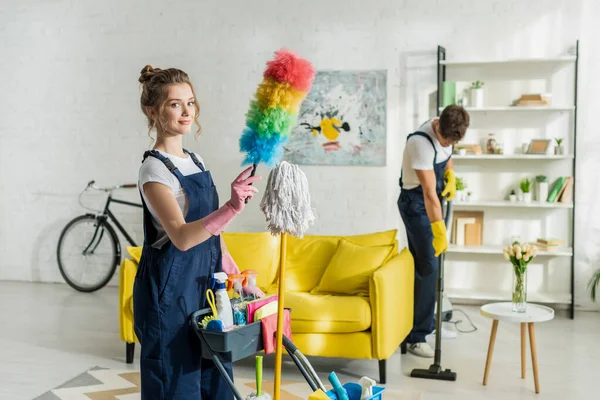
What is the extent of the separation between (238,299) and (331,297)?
1.97 meters

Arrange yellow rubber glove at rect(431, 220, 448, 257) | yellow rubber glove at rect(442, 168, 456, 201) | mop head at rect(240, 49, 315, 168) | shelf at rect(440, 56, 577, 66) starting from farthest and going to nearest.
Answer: shelf at rect(440, 56, 577, 66) < yellow rubber glove at rect(442, 168, 456, 201) < yellow rubber glove at rect(431, 220, 448, 257) < mop head at rect(240, 49, 315, 168)

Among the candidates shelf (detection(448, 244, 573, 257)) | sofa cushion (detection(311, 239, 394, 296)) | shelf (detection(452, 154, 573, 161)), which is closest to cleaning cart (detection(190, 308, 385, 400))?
sofa cushion (detection(311, 239, 394, 296))

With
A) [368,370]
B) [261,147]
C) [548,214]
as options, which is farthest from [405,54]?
[261,147]

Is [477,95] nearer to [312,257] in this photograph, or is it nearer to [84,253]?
[312,257]

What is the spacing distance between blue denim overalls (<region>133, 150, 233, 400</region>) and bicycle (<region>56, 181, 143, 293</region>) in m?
4.52

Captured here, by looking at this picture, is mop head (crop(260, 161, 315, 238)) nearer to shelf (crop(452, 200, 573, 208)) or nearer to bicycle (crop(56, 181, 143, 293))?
shelf (crop(452, 200, 573, 208))

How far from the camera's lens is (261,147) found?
1.89m

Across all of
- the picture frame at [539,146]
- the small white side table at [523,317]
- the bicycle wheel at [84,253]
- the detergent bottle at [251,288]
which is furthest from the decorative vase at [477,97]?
the detergent bottle at [251,288]

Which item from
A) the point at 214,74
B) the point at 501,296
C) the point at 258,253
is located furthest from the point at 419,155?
the point at 214,74

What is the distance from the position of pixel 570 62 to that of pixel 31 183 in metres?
4.93

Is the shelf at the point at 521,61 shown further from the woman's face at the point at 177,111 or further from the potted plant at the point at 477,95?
the woman's face at the point at 177,111

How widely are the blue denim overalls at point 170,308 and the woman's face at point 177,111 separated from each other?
94 millimetres

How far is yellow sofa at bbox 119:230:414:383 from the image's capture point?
391cm

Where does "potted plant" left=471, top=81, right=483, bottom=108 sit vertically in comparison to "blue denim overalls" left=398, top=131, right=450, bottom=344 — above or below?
above
